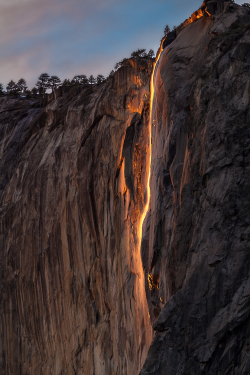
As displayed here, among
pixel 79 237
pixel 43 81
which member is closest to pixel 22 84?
pixel 43 81

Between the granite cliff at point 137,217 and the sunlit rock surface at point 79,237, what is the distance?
112 millimetres

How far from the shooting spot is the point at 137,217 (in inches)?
863

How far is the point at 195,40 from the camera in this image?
16891 millimetres

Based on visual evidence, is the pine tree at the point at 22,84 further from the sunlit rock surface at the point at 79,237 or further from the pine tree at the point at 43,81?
the sunlit rock surface at the point at 79,237

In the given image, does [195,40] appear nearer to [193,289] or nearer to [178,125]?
[178,125]

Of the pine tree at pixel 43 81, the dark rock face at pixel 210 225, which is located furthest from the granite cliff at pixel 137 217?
the pine tree at pixel 43 81

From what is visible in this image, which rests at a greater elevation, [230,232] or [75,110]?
[75,110]

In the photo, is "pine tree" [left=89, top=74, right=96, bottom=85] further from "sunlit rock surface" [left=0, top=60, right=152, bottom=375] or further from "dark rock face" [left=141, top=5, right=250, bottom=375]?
"dark rock face" [left=141, top=5, right=250, bottom=375]

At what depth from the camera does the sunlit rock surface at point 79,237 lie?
2298 cm

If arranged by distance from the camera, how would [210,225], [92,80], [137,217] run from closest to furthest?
[210,225], [137,217], [92,80]

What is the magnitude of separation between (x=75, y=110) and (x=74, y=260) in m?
11.2

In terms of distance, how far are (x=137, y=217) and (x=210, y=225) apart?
10.2 meters

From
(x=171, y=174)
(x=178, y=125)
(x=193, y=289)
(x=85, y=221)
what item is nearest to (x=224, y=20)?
(x=178, y=125)

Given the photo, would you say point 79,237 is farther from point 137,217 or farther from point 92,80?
point 92,80
